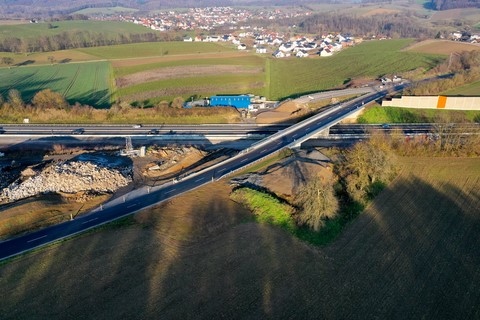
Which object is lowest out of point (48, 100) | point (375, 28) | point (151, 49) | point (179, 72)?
point (179, 72)

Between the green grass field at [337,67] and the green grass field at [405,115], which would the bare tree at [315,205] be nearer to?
the green grass field at [405,115]

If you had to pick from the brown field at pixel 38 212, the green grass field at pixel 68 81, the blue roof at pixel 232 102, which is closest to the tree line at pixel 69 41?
the green grass field at pixel 68 81

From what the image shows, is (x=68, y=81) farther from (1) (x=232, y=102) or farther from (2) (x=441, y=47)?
(2) (x=441, y=47)

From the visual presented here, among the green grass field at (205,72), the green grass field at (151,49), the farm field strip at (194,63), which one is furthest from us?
→ the green grass field at (151,49)

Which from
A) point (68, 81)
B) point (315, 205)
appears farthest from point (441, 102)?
point (68, 81)

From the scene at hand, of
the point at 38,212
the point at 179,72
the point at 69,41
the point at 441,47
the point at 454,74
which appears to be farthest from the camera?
the point at 69,41

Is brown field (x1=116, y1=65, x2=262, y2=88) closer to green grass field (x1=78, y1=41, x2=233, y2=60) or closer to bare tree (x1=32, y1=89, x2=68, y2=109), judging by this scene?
bare tree (x1=32, y1=89, x2=68, y2=109)

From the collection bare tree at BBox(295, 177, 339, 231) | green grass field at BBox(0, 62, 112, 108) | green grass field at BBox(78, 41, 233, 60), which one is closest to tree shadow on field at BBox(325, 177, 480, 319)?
bare tree at BBox(295, 177, 339, 231)
